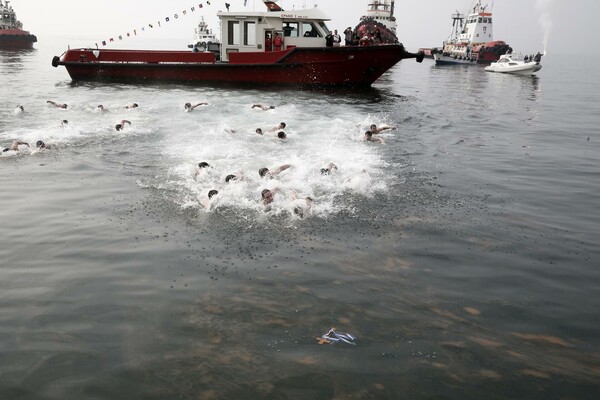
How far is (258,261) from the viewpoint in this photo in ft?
24.1

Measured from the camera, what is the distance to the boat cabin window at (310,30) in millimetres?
26719

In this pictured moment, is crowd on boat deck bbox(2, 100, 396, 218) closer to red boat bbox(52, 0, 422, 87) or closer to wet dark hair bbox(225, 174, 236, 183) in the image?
wet dark hair bbox(225, 174, 236, 183)

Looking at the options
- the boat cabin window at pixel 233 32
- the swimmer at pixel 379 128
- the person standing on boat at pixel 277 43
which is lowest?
the swimmer at pixel 379 128

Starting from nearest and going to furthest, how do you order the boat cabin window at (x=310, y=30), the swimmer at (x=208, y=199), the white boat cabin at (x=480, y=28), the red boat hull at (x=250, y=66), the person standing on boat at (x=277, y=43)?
the swimmer at (x=208, y=199), the red boat hull at (x=250, y=66), the person standing on boat at (x=277, y=43), the boat cabin window at (x=310, y=30), the white boat cabin at (x=480, y=28)

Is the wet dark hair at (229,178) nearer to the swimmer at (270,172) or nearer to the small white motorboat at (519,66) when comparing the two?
the swimmer at (270,172)

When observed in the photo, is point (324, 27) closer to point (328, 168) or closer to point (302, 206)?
point (328, 168)

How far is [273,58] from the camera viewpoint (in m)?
25.5

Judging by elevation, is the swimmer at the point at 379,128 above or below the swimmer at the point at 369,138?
above

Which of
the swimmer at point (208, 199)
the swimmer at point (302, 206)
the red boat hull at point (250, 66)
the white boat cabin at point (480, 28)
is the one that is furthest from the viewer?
the white boat cabin at point (480, 28)

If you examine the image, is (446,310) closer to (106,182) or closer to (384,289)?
(384,289)

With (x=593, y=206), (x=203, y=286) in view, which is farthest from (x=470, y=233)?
(x=203, y=286)

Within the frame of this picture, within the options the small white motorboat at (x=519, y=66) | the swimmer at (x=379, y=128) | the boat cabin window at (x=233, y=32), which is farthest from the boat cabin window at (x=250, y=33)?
the small white motorboat at (x=519, y=66)

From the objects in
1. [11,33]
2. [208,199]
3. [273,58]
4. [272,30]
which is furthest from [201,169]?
[11,33]

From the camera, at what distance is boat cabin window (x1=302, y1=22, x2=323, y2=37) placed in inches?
1052
